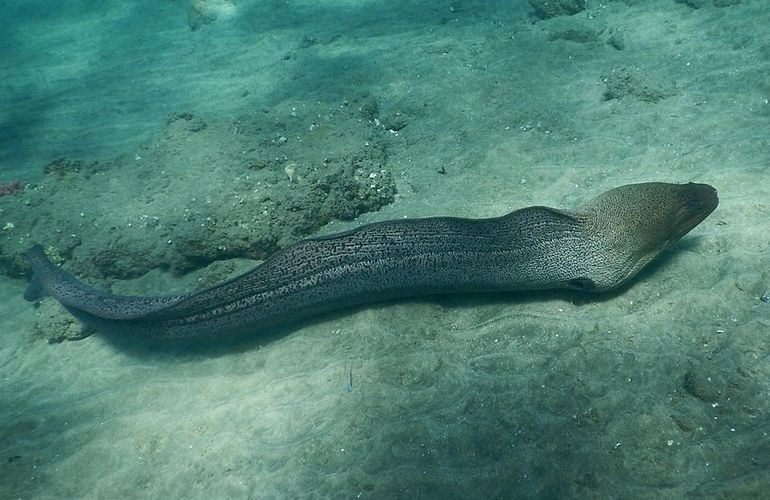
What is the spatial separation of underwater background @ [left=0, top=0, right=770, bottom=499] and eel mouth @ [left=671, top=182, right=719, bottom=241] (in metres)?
0.28

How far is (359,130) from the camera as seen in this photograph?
632 cm

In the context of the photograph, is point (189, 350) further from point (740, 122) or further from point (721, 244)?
point (740, 122)

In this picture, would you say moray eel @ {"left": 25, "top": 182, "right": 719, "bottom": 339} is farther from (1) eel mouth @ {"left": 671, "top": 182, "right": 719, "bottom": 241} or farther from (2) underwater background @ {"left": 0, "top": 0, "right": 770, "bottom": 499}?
(2) underwater background @ {"left": 0, "top": 0, "right": 770, "bottom": 499}

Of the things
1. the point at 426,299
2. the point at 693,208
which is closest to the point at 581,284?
the point at 693,208

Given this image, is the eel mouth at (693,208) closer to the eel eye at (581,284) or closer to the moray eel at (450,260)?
the moray eel at (450,260)

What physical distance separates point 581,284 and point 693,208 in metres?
1.19

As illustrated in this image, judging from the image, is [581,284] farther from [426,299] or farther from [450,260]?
[426,299]

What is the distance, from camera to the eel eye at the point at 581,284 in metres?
3.95

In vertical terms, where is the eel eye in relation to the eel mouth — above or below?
below

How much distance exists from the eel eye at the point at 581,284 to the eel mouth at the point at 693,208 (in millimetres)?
877

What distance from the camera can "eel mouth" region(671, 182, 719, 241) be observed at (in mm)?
3943

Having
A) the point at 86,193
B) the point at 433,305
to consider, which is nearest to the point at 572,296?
the point at 433,305

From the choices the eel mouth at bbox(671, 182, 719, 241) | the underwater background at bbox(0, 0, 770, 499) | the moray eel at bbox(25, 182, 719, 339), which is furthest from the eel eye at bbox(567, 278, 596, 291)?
the eel mouth at bbox(671, 182, 719, 241)

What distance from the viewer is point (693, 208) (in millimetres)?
3945
